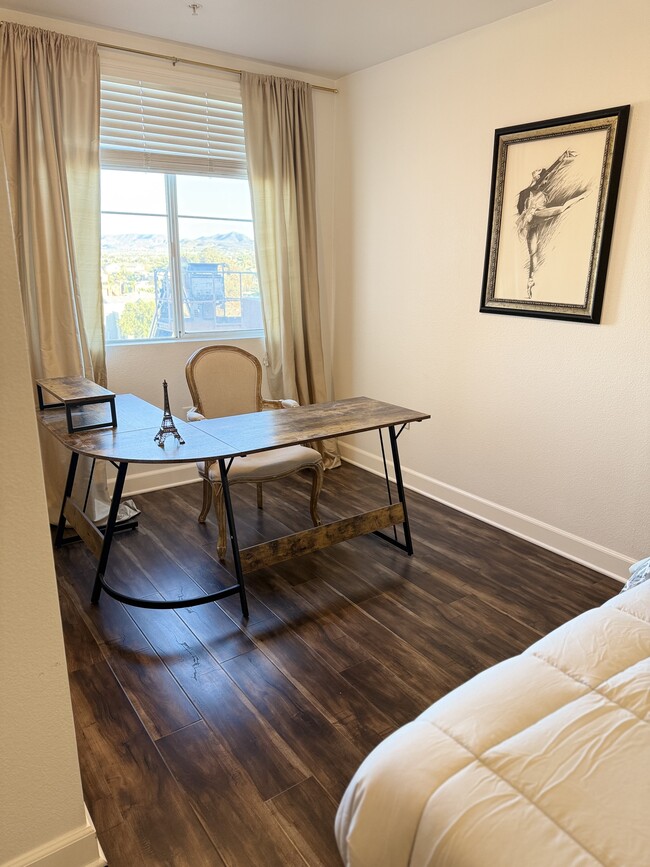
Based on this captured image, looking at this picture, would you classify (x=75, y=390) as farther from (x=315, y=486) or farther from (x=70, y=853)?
(x=70, y=853)

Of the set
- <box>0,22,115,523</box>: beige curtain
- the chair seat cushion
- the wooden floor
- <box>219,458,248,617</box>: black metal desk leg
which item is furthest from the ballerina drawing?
<box>0,22,115,523</box>: beige curtain

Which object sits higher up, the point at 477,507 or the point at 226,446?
the point at 226,446

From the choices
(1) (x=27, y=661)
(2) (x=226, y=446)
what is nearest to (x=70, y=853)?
(1) (x=27, y=661)

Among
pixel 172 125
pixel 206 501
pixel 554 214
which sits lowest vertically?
pixel 206 501

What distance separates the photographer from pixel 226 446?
8.32 feet

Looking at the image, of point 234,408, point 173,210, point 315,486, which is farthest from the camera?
point 173,210

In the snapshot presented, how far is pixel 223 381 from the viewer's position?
362cm

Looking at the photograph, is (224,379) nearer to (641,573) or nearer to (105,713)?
(105,713)

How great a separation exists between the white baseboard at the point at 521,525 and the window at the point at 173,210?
5.56 feet

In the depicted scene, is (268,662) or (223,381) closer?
(268,662)

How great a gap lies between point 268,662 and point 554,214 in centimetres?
253

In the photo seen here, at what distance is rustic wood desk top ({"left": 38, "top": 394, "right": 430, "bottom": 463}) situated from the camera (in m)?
2.40

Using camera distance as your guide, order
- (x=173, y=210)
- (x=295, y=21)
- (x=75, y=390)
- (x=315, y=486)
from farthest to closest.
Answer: (x=173, y=210), (x=315, y=486), (x=295, y=21), (x=75, y=390)

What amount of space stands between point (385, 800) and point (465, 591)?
1823 mm
